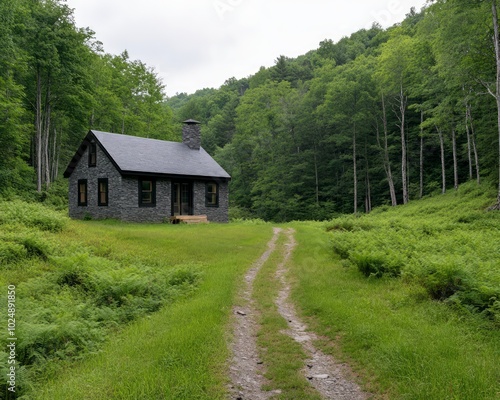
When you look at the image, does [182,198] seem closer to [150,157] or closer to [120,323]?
[150,157]

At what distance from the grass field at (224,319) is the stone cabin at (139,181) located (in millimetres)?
10599

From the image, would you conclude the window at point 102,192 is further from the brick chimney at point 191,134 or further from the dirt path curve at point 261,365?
the dirt path curve at point 261,365

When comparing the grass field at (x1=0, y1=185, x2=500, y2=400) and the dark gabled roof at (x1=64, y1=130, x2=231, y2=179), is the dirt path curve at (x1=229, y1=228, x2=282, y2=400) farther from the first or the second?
the dark gabled roof at (x1=64, y1=130, x2=231, y2=179)

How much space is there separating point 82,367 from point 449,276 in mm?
6670

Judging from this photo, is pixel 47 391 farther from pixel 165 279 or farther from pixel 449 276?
pixel 449 276

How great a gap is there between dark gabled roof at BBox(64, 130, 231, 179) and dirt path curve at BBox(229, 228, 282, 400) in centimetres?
1709

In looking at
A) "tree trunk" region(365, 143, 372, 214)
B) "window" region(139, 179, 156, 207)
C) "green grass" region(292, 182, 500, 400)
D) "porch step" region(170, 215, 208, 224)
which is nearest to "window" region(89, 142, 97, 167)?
→ "window" region(139, 179, 156, 207)

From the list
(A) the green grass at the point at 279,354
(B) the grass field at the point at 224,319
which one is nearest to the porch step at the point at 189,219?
(B) the grass field at the point at 224,319

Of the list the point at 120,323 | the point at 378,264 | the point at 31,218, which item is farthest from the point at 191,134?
the point at 120,323

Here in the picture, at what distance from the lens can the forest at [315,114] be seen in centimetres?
2336

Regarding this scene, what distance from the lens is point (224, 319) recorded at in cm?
670

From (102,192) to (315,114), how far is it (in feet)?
90.5

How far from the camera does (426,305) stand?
685 centimetres

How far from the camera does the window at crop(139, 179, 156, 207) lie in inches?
933
